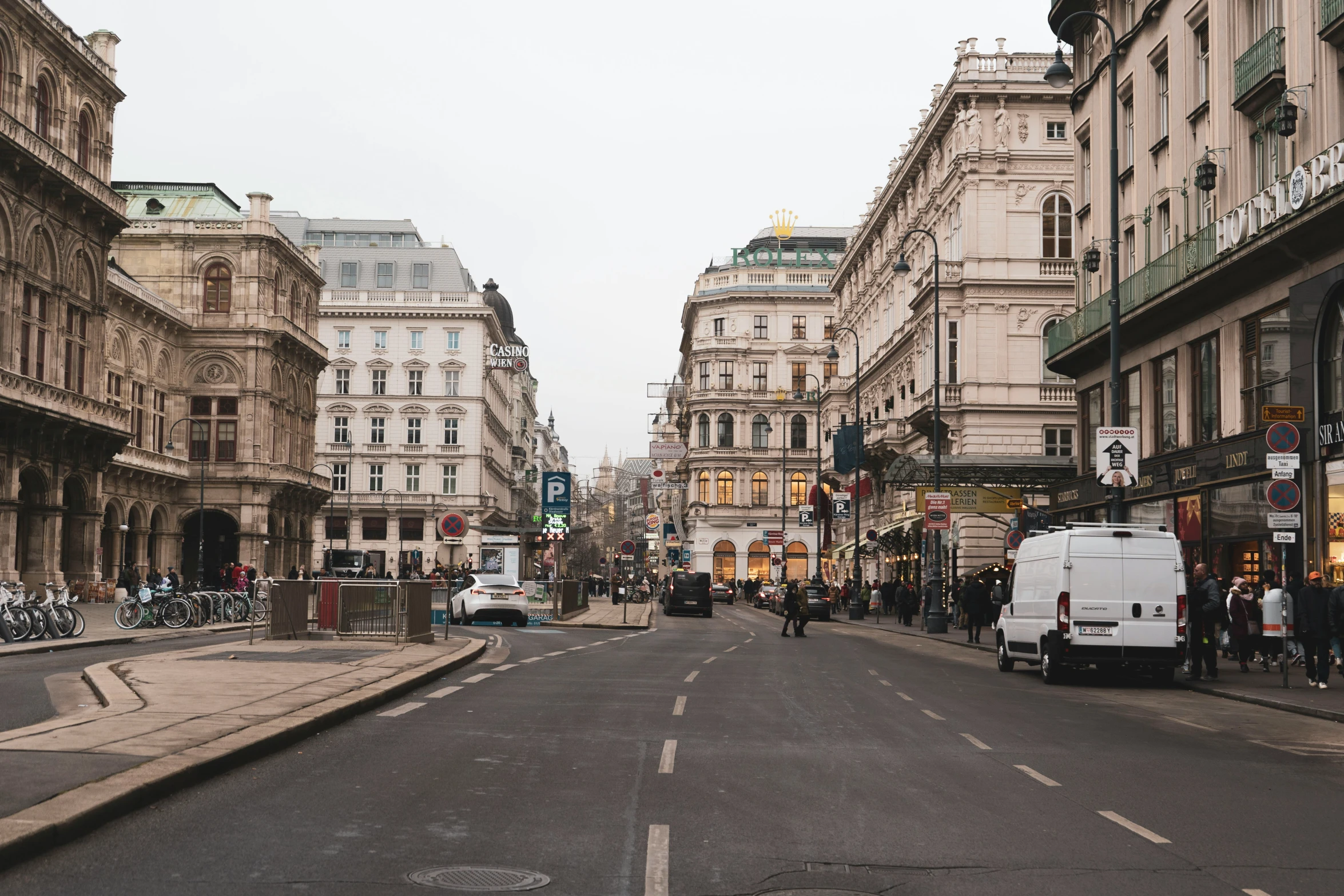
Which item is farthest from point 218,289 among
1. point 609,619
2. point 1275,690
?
point 1275,690

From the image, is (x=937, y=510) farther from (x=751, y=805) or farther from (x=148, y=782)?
(x=148, y=782)

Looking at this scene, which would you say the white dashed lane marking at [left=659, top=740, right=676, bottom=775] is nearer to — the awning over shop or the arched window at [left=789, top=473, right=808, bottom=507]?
the awning over shop

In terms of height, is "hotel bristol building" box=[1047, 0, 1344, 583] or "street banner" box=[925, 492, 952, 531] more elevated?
"hotel bristol building" box=[1047, 0, 1344, 583]

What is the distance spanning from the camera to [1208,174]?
29125 millimetres

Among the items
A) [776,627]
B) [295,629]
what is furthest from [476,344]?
[295,629]

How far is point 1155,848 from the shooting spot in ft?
26.4

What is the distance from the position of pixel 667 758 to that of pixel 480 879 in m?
4.51

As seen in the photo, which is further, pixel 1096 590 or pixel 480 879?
pixel 1096 590

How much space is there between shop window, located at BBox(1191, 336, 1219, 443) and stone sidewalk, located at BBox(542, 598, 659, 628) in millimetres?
17925

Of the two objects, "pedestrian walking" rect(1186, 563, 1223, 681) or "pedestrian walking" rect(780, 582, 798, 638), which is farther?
"pedestrian walking" rect(780, 582, 798, 638)

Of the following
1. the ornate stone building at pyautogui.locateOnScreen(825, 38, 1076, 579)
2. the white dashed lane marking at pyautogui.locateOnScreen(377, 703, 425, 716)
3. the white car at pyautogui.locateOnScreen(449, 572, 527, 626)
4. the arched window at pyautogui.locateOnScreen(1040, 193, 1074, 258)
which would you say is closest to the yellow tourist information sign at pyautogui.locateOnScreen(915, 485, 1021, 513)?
the ornate stone building at pyautogui.locateOnScreen(825, 38, 1076, 579)

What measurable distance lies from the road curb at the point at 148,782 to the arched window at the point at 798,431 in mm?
92686

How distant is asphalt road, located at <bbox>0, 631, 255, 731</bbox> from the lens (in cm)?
1323

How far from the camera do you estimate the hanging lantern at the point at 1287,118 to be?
82.5 feet
